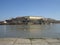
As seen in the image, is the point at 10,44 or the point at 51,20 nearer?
the point at 10,44

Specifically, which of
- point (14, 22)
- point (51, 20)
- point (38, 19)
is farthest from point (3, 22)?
point (51, 20)

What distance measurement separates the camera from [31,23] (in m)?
116

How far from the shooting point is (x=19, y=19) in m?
119

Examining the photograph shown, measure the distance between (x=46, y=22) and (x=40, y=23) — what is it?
892 centimetres

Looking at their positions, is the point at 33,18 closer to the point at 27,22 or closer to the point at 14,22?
the point at 27,22

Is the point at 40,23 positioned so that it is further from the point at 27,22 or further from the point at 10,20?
the point at 10,20

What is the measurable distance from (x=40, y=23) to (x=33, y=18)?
768cm

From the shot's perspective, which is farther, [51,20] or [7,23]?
[51,20]

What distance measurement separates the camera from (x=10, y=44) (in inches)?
246

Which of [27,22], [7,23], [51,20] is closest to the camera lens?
[27,22]

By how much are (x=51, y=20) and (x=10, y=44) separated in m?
134

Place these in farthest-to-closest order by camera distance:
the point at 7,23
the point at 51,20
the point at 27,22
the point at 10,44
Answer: the point at 51,20
the point at 7,23
the point at 27,22
the point at 10,44

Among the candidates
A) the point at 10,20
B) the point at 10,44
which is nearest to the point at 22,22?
the point at 10,20

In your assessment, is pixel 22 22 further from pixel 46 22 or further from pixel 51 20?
pixel 51 20
